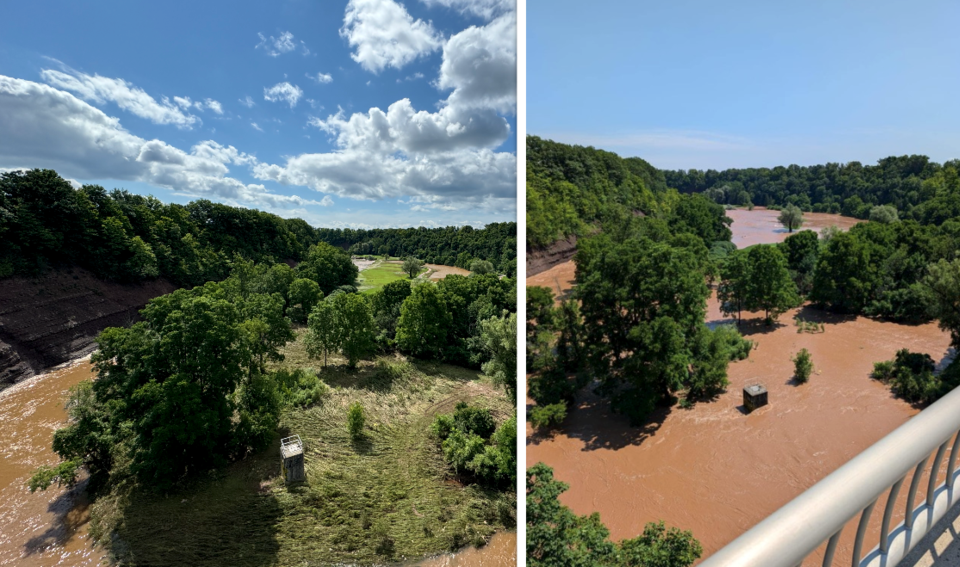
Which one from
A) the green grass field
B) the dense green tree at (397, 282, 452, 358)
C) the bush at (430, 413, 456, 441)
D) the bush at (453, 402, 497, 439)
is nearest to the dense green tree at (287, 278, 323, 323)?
the green grass field

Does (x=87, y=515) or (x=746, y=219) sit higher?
(x=746, y=219)

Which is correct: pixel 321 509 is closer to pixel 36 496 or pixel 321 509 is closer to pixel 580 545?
pixel 36 496

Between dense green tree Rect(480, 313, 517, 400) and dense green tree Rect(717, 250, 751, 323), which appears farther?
dense green tree Rect(717, 250, 751, 323)

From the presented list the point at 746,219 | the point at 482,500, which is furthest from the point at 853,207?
the point at 482,500

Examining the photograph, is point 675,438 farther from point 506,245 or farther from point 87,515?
point 87,515

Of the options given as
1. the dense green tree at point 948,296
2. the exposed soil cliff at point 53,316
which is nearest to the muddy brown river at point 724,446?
the dense green tree at point 948,296

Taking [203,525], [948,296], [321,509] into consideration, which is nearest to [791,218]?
[948,296]

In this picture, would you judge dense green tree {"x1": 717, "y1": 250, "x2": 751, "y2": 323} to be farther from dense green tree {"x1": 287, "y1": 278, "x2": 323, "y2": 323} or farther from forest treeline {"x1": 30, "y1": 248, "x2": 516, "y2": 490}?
dense green tree {"x1": 287, "y1": 278, "x2": 323, "y2": 323}

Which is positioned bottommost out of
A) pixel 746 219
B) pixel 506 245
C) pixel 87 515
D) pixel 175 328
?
pixel 87 515

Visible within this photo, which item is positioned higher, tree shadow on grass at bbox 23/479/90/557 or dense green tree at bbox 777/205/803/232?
dense green tree at bbox 777/205/803/232
